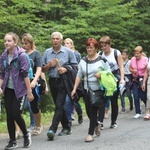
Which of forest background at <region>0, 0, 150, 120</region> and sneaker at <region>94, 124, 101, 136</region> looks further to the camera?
forest background at <region>0, 0, 150, 120</region>

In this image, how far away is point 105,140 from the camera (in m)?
7.68

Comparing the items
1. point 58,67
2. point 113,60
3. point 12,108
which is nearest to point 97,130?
point 58,67

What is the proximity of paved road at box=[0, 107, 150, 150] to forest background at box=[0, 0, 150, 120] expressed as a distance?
15.5 feet

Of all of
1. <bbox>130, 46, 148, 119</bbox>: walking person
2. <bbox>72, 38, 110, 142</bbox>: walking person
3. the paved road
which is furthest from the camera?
<bbox>130, 46, 148, 119</bbox>: walking person

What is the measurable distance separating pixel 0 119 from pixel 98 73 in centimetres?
515

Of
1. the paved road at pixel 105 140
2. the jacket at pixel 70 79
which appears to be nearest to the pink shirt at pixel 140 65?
the paved road at pixel 105 140

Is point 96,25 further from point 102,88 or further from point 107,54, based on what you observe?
point 102,88

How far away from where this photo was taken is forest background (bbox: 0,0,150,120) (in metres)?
14.4

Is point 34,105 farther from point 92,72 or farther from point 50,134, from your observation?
point 92,72

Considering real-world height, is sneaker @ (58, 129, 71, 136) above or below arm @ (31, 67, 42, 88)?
below

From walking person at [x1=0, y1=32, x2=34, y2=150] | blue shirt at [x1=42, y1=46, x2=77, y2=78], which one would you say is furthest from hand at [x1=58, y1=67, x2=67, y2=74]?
walking person at [x1=0, y1=32, x2=34, y2=150]

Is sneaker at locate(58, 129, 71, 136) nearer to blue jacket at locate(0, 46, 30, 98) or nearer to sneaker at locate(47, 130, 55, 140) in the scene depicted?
sneaker at locate(47, 130, 55, 140)

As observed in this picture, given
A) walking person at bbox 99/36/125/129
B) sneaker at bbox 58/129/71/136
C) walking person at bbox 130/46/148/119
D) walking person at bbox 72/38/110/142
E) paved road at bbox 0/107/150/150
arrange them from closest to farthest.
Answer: paved road at bbox 0/107/150/150 → walking person at bbox 72/38/110/142 → sneaker at bbox 58/129/71/136 → walking person at bbox 99/36/125/129 → walking person at bbox 130/46/148/119

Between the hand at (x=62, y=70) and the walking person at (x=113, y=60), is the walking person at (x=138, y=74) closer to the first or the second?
the walking person at (x=113, y=60)
